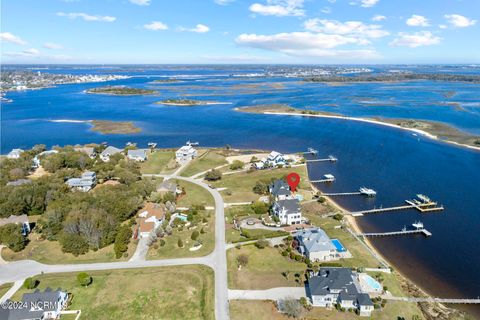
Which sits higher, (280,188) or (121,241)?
(280,188)

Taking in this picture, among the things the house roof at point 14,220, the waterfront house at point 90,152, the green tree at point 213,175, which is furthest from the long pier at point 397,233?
the waterfront house at point 90,152

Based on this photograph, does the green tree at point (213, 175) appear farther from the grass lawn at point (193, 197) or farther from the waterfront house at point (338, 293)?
the waterfront house at point (338, 293)

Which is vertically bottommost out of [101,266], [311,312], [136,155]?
[101,266]

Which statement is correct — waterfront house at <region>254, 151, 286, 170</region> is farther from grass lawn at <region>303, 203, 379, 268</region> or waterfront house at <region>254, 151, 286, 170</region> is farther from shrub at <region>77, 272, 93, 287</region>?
shrub at <region>77, 272, 93, 287</region>

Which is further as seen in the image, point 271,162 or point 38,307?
point 271,162

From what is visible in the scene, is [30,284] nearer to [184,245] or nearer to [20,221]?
[20,221]

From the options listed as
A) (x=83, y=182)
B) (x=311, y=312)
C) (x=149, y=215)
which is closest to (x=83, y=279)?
(x=149, y=215)
